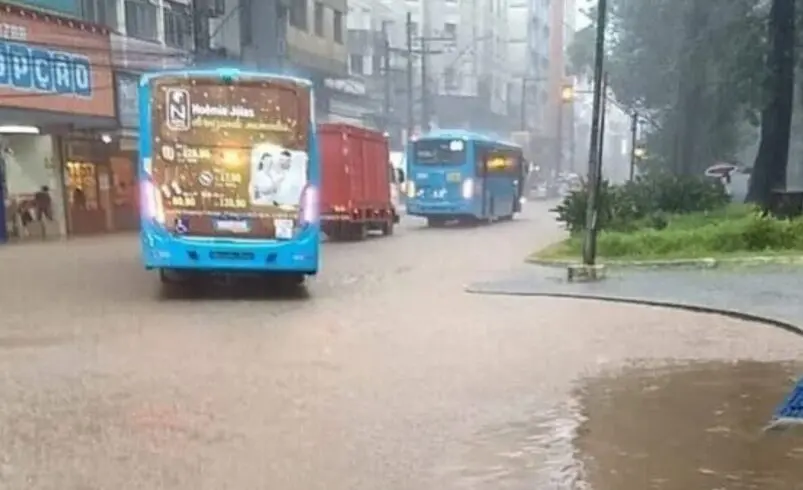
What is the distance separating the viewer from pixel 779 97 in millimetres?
29094

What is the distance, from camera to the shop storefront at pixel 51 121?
94.1 feet

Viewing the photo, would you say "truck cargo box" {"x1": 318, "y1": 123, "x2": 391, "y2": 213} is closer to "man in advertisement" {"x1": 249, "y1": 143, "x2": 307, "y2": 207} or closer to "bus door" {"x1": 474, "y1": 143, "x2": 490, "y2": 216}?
"bus door" {"x1": 474, "y1": 143, "x2": 490, "y2": 216}

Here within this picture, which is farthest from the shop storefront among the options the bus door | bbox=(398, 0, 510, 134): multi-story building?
bbox=(398, 0, 510, 134): multi-story building

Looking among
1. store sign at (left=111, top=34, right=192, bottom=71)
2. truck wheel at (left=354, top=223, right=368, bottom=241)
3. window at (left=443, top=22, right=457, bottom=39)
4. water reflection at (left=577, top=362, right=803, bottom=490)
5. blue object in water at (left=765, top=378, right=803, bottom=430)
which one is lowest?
truck wheel at (left=354, top=223, right=368, bottom=241)

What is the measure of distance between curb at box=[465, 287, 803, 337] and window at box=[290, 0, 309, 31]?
32692 millimetres

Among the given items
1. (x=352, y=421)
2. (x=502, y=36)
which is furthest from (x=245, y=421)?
(x=502, y=36)

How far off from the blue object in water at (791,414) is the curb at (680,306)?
4.70 meters

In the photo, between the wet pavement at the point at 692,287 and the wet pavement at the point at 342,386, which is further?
the wet pavement at the point at 692,287

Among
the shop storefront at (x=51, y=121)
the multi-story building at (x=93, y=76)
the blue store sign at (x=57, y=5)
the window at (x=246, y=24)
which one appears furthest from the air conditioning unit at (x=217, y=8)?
the blue store sign at (x=57, y=5)

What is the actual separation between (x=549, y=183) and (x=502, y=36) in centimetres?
1686

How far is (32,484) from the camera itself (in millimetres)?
6613

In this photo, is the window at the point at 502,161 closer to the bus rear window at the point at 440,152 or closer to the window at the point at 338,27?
the bus rear window at the point at 440,152

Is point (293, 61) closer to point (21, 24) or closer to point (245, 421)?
point (21, 24)

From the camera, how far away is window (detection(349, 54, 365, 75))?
67.5 m
